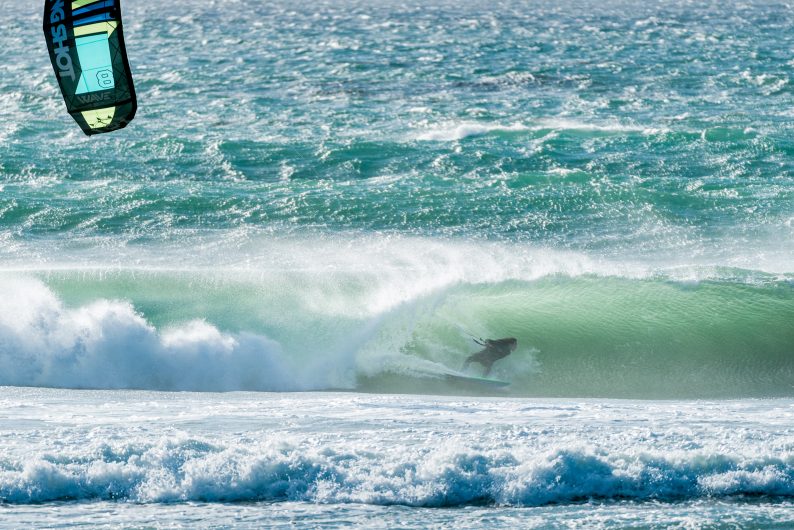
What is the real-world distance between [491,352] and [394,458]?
170 inches

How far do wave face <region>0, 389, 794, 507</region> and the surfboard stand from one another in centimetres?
207

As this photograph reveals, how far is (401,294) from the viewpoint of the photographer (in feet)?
50.2

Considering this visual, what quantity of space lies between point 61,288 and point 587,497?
27.8 ft

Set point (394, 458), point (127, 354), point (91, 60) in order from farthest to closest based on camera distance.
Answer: point (127, 354) < point (91, 60) < point (394, 458)

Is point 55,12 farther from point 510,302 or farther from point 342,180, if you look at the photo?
point 342,180

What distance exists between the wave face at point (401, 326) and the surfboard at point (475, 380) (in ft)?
0.34

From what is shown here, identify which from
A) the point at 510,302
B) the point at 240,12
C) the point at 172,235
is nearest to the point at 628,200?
the point at 510,302

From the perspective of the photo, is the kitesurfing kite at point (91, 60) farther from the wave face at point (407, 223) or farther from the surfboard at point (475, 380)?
the surfboard at point (475, 380)

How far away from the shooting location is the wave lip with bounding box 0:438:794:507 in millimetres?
9617

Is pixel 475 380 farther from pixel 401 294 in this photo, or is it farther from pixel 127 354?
pixel 127 354

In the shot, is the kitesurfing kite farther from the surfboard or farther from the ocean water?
the surfboard

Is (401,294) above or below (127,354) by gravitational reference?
above

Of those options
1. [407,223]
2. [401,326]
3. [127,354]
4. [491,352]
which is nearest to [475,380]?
[491,352]

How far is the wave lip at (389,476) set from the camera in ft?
31.6
